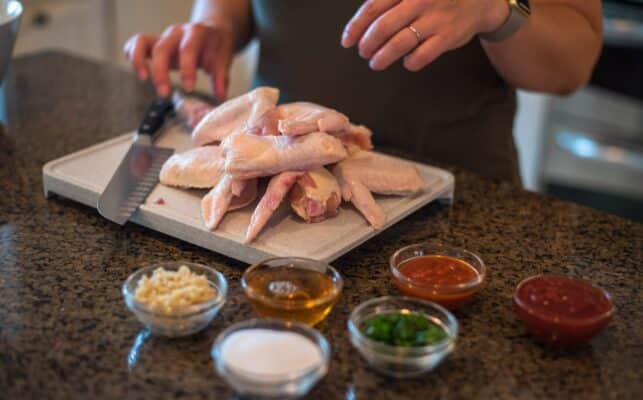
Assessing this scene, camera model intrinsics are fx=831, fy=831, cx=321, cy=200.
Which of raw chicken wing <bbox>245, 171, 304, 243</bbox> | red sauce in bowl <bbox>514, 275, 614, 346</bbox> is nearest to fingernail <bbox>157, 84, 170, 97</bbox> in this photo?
raw chicken wing <bbox>245, 171, 304, 243</bbox>

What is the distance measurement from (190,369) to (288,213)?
39cm

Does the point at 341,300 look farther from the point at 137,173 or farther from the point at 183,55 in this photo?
the point at 183,55

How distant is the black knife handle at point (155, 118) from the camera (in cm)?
160

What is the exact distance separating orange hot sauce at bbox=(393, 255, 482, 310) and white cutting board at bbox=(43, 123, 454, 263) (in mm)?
111

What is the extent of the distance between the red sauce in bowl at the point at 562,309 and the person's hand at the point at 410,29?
435 mm

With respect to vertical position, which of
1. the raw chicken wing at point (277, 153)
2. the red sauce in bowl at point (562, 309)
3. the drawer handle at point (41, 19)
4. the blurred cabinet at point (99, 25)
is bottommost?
the blurred cabinet at point (99, 25)

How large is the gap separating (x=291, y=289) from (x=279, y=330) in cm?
10

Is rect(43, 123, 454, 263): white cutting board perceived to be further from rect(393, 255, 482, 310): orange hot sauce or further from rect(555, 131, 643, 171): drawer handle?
rect(555, 131, 643, 171): drawer handle

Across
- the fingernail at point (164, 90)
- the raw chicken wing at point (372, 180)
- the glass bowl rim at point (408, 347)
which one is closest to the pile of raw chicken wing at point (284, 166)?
the raw chicken wing at point (372, 180)

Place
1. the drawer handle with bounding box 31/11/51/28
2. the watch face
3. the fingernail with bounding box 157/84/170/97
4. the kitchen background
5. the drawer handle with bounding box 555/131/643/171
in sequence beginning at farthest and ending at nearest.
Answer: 1. the drawer handle with bounding box 31/11/51/28
2. the drawer handle with bounding box 555/131/643/171
3. the kitchen background
4. the fingernail with bounding box 157/84/170/97
5. the watch face

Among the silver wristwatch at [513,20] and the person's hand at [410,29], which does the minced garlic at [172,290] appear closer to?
the person's hand at [410,29]

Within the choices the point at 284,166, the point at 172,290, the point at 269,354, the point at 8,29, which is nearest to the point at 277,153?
the point at 284,166

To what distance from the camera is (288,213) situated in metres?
1.32

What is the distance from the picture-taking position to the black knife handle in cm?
160
